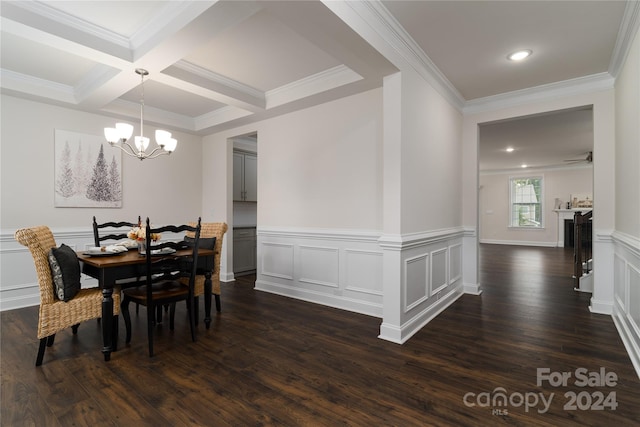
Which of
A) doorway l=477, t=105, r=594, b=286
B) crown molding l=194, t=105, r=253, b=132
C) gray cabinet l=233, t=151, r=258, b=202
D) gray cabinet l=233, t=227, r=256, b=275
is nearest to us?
crown molding l=194, t=105, r=253, b=132

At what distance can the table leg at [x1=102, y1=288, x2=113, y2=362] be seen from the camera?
246 cm

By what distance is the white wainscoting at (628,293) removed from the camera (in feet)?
7.82

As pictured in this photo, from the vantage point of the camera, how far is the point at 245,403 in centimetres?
192

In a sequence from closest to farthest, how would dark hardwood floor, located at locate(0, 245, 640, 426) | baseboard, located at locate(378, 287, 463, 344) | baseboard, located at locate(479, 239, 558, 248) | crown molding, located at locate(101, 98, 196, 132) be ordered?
dark hardwood floor, located at locate(0, 245, 640, 426), baseboard, located at locate(378, 287, 463, 344), crown molding, located at locate(101, 98, 196, 132), baseboard, located at locate(479, 239, 558, 248)

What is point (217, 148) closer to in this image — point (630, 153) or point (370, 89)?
Answer: point (370, 89)

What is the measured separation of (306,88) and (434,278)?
2669 mm

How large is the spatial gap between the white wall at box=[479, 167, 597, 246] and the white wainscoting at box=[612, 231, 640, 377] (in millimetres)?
7884

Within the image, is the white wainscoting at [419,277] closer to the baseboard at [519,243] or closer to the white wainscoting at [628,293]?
the white wainscoting at [628,293]

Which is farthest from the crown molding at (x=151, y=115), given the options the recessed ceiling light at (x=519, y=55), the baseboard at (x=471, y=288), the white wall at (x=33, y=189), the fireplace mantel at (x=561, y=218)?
the fireplace mantel at (x=561, y=218)

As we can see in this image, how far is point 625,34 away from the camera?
2.62 m

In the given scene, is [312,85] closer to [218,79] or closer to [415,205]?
[218,79]

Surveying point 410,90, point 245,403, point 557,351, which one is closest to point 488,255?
point 557,351

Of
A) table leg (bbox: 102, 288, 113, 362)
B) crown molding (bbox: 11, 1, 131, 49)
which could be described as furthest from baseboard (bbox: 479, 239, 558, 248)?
crown molding (bbox: 11, 1, 131, 49)

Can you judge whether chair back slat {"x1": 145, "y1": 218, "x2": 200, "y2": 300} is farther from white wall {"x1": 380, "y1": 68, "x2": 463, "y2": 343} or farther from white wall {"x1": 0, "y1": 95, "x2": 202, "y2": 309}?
white wall {"x1": 0, "y1": 95, "x2": 202, "y2": 309}
